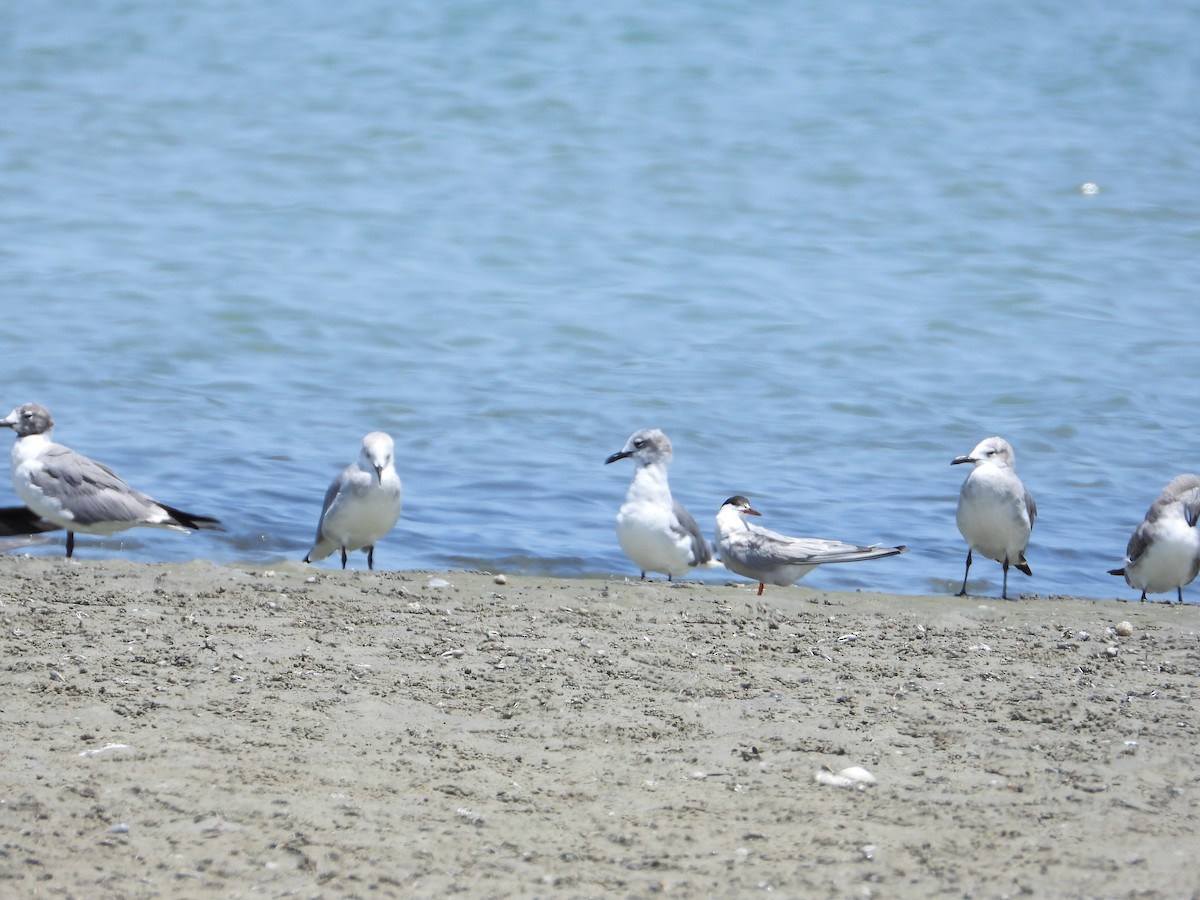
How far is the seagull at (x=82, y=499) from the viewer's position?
7617 millimetres

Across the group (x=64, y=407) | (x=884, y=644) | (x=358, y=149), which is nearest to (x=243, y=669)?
(x=884, y=644)

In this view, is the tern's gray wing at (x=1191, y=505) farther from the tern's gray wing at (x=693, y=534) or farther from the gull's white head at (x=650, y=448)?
the gull's white head at (x=650, y=448)

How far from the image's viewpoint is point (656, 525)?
24.5ft

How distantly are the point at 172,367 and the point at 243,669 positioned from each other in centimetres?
719

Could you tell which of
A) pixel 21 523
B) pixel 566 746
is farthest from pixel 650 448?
pixel 566 746

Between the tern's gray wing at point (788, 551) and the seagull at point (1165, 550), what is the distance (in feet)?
3.77

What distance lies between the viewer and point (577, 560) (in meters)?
8.15

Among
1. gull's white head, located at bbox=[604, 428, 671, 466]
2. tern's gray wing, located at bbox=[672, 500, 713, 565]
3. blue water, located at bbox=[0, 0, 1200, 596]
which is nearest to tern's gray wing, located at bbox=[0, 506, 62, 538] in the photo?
blue water, located at bbox=[0, 0, 1200, 596]

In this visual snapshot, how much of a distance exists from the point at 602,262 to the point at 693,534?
8.51m

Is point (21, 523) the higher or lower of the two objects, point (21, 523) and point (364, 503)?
the lower

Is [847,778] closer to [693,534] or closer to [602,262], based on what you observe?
[693,534]

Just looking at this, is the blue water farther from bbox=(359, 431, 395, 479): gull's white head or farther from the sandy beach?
the sandy beach

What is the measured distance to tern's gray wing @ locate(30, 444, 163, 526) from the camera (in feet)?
25.0

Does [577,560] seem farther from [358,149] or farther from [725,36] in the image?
[725,36]
